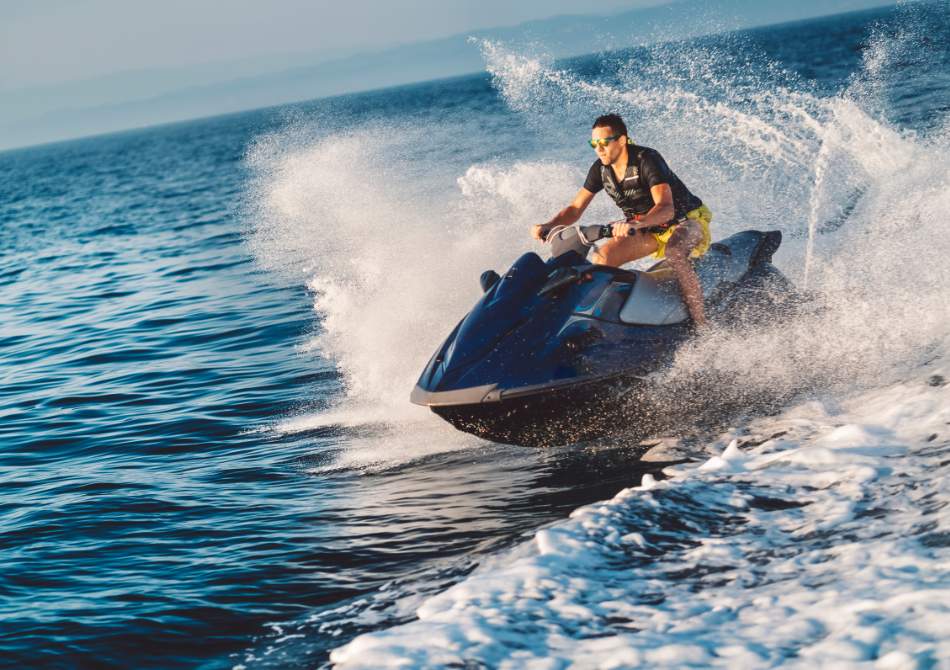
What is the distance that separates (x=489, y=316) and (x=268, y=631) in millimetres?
2258

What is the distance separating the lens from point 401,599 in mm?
4078

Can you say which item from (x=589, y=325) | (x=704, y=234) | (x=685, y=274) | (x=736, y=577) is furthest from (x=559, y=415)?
(x=736, y=577)

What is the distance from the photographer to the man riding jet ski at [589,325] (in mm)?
5348

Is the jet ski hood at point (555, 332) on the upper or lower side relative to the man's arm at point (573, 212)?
lower

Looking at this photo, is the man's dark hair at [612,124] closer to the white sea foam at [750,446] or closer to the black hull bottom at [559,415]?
the white sea foam at [750,446]

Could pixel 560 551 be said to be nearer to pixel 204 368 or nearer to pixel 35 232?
pixel 204 368

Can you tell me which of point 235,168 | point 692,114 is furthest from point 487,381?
point 235,168

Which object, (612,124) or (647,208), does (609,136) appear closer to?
(612,124)

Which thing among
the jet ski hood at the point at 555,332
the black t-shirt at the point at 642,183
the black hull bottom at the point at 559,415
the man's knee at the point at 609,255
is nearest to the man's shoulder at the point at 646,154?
the black t-shirt at the point at 642,183

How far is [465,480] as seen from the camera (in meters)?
5.65

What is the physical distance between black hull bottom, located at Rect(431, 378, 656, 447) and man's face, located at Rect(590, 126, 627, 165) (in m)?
1.42

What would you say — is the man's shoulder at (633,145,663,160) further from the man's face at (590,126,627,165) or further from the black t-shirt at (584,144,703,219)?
the man's face at (590,126,627,165)

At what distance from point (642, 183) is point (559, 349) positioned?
4.39ft

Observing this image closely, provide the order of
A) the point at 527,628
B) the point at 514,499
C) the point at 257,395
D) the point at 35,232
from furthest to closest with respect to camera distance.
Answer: the point at 35,232 < the point at 257,395 < the point at 514,499 < the point at 527,628
